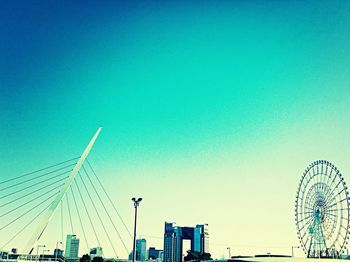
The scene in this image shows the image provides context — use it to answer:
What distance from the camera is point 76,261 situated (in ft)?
570

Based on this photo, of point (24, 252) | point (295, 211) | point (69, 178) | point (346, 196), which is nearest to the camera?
point (24, 252)

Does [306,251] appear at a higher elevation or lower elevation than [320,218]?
lower

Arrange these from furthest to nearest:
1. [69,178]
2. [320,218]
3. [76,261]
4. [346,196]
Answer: [76,261]
[320,218]
[346,196]
[69,178]

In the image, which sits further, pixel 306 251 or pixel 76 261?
pixel 76 261

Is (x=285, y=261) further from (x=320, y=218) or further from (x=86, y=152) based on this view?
(x=86, y=152)

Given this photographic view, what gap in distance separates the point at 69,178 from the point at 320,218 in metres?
53.3

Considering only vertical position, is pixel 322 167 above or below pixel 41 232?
above

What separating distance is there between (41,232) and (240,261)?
3486cm

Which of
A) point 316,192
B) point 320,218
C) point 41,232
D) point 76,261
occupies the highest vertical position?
point 316,192

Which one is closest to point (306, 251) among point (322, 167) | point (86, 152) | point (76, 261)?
point (322, 167)

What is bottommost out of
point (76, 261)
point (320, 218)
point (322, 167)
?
point (76, 261)

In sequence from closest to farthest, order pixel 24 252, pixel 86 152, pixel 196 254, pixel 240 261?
pixel 24 252 → pixel 86 152 → pixel 240 261 → pixel 196 254

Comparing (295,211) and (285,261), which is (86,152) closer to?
(285,261)

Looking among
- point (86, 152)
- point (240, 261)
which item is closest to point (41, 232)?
point (86, 152)
